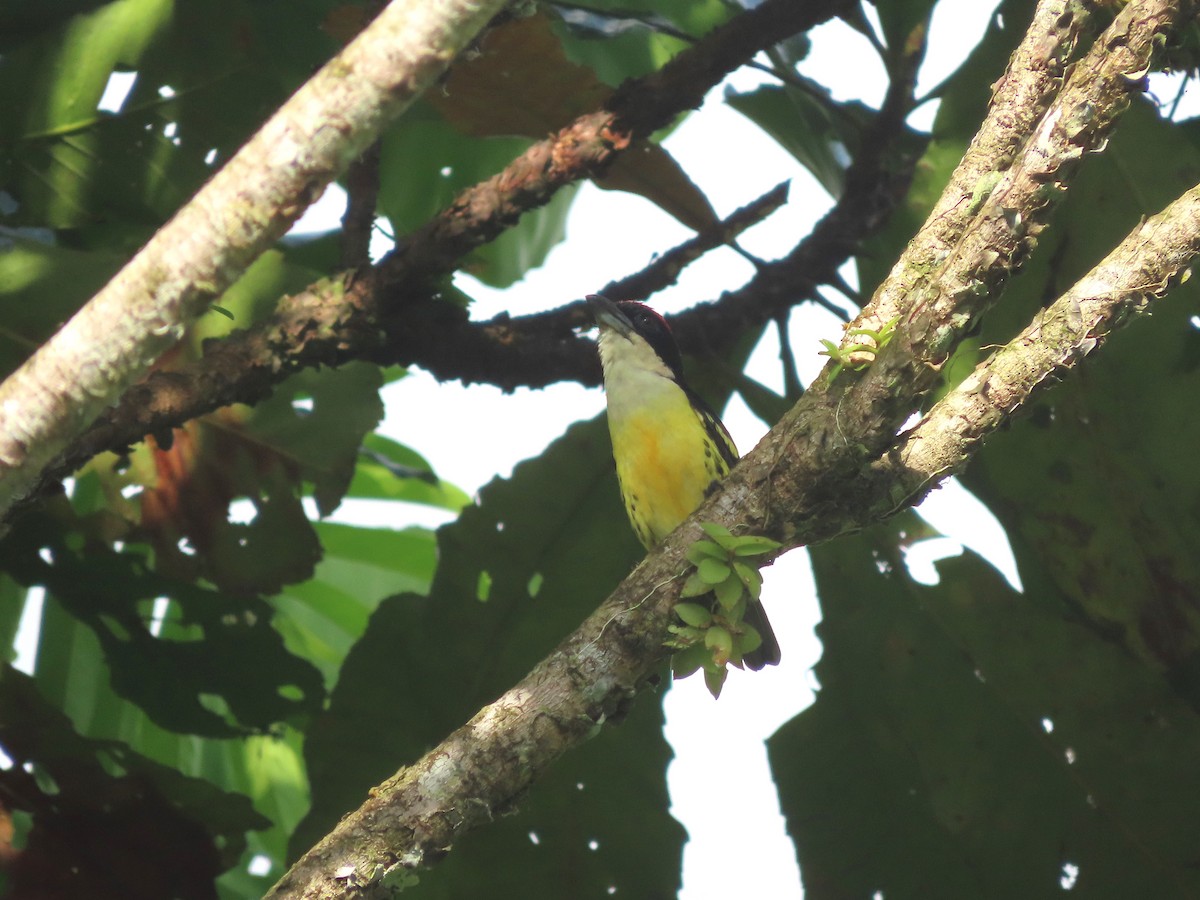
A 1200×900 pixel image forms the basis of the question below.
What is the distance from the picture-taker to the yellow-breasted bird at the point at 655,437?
13.0 feet

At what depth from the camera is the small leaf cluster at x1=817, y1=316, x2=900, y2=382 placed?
2236 millimetres

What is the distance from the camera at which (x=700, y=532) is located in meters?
2.31

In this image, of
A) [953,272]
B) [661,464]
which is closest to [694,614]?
[953,272]

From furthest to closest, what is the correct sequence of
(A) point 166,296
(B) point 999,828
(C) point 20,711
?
(B) point 999,828
(C) point 20,711
(A) point 166,296

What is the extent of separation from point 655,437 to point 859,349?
1.74 m

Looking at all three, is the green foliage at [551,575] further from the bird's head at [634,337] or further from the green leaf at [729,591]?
the green leaf at [729,591]

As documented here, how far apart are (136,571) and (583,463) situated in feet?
5.09

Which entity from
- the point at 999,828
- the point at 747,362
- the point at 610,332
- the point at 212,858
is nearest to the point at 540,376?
the point at 610,332

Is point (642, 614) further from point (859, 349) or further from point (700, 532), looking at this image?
point (859, 349)

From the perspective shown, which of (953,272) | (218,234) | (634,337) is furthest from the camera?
(634,337)

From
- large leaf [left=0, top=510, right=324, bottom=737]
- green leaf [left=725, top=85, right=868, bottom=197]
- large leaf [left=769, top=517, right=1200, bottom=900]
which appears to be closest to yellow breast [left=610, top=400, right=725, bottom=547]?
large leaf [left=769, top=517, right=1200, bottom=900]

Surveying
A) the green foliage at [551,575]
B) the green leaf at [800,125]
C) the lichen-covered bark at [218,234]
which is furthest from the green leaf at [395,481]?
the lichen-covered bark at [218,234]

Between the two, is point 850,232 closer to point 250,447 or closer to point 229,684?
point 250,447

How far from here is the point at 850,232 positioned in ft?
13.3
